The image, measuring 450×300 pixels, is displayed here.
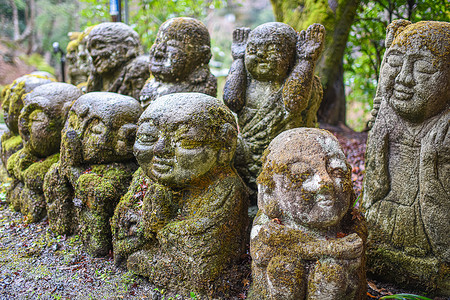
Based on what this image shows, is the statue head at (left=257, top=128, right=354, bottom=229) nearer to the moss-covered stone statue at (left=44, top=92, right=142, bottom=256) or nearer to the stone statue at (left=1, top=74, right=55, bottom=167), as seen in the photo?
the moss-covered stone statue at (left=44, top=92, right=142, bottom=256)

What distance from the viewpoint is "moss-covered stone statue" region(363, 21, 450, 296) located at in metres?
2.62

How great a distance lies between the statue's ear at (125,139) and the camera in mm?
3246

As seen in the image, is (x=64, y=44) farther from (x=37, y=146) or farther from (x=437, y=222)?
(x=437, y=222)

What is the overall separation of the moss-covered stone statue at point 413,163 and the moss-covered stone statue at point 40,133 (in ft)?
10.9

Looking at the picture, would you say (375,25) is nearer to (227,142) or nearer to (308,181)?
(227,142)

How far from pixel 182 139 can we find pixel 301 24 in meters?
4.44

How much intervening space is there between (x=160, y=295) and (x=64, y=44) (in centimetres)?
1946

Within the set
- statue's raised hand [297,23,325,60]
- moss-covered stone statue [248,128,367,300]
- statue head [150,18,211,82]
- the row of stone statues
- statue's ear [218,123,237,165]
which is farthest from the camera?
statue head [150,18,211,82]

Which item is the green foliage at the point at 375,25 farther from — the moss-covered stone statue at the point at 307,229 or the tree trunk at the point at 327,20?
the moss-covered stone statue at the point at 307,229

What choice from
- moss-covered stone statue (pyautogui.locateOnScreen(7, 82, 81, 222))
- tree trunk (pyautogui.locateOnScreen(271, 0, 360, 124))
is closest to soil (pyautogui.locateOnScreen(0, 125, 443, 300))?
moss-covered stone statue (pyautogui.locateOnScreen(7, 82, 81, 222))

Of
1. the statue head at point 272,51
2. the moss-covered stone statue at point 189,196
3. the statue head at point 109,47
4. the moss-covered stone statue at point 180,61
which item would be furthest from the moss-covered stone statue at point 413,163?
the statue head at point 109,47

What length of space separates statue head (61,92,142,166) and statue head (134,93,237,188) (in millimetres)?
696

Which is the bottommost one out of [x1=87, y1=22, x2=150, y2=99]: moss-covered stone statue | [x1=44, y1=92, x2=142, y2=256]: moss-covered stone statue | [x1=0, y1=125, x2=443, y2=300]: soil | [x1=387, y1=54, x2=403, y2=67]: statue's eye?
[x1=0, y1=125, x2=443, y2=300]: soil

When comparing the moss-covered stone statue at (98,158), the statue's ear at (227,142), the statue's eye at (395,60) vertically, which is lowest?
the moss-covered stone statue at (98,158)
